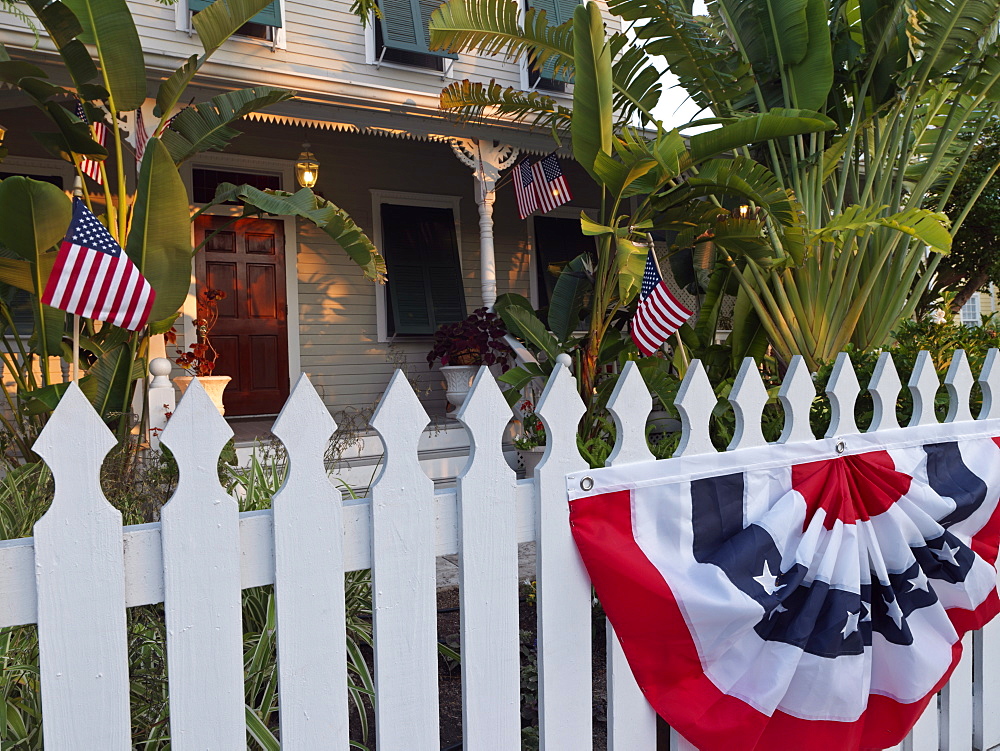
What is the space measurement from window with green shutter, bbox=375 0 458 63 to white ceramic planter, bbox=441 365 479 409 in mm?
3282

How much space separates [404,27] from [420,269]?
2613 millimetres

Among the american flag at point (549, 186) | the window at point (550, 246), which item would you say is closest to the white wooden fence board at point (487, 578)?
the american flag at point (549, 186)

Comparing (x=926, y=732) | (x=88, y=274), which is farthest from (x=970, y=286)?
(x=88, y=274)

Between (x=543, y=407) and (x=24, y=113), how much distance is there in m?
7.83

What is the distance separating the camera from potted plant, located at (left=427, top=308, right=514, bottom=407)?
7676mm

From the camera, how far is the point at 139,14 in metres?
7.21

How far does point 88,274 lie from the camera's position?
3439 mm

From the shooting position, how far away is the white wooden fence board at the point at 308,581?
1.40 meters

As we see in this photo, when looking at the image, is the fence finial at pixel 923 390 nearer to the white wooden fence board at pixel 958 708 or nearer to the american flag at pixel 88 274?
the white wooden fence board at pixel 958 708

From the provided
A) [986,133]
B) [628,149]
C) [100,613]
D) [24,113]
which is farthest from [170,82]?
[986,133]

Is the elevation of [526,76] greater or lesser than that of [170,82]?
greater

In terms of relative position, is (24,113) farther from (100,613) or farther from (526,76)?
(100,613)

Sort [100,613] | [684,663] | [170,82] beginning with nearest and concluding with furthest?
1. [100,613]
2. [684,663]
3. [170,82]

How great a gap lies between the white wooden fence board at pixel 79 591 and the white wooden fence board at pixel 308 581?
0.27m
